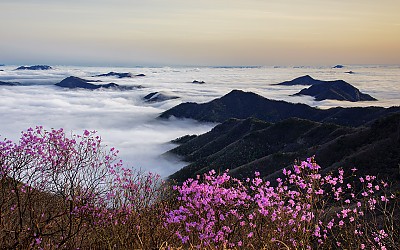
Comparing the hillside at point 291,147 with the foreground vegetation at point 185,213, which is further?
the hillside at point 291,147

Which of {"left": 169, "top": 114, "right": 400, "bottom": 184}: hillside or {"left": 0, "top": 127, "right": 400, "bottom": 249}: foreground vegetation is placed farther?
{"left": 169, "top": 114, "right": 400, "bottom": 184}: hillside

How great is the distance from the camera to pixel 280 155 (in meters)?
71.7

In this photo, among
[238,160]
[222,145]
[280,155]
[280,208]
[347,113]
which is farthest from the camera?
[347,113]

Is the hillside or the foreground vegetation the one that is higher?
the foreground vegetation

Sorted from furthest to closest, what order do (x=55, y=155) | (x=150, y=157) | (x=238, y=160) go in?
(x=150, y=157) < (x=238, y=160) < (x=55, y=155)

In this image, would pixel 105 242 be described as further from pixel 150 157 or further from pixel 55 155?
pixel 150 157

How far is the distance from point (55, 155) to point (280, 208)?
7.64 meters

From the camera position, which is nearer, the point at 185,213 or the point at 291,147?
the point at 185,213

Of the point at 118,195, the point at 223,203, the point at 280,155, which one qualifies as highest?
the point at 223,203

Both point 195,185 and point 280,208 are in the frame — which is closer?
point 195,185

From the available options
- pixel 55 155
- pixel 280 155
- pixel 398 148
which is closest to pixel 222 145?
pixel 280 155

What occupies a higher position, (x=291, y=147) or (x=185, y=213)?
(x=185, y=213)

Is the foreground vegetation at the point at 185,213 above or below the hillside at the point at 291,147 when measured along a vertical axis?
above

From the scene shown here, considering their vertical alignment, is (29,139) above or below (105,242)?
above
